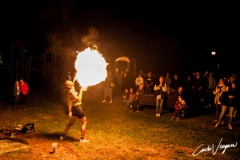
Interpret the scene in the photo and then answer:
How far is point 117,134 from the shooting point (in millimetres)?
10469

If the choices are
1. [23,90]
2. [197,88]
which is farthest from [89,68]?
[197,88]

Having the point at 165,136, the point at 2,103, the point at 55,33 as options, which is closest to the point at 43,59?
the point at 55,33

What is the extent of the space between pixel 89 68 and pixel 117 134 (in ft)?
9.59

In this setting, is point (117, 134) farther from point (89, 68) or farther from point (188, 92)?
A: point (188, 92)

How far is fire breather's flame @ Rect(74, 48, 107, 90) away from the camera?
8984 mm

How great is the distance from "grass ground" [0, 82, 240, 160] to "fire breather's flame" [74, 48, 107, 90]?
2.07 metres

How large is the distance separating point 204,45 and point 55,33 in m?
17.0

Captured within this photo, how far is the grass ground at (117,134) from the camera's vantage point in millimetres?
8348

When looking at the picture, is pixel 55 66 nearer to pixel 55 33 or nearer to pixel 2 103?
pixel 55 33

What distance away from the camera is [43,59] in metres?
26.5

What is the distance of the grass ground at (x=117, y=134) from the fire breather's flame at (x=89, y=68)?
207 centimetres
